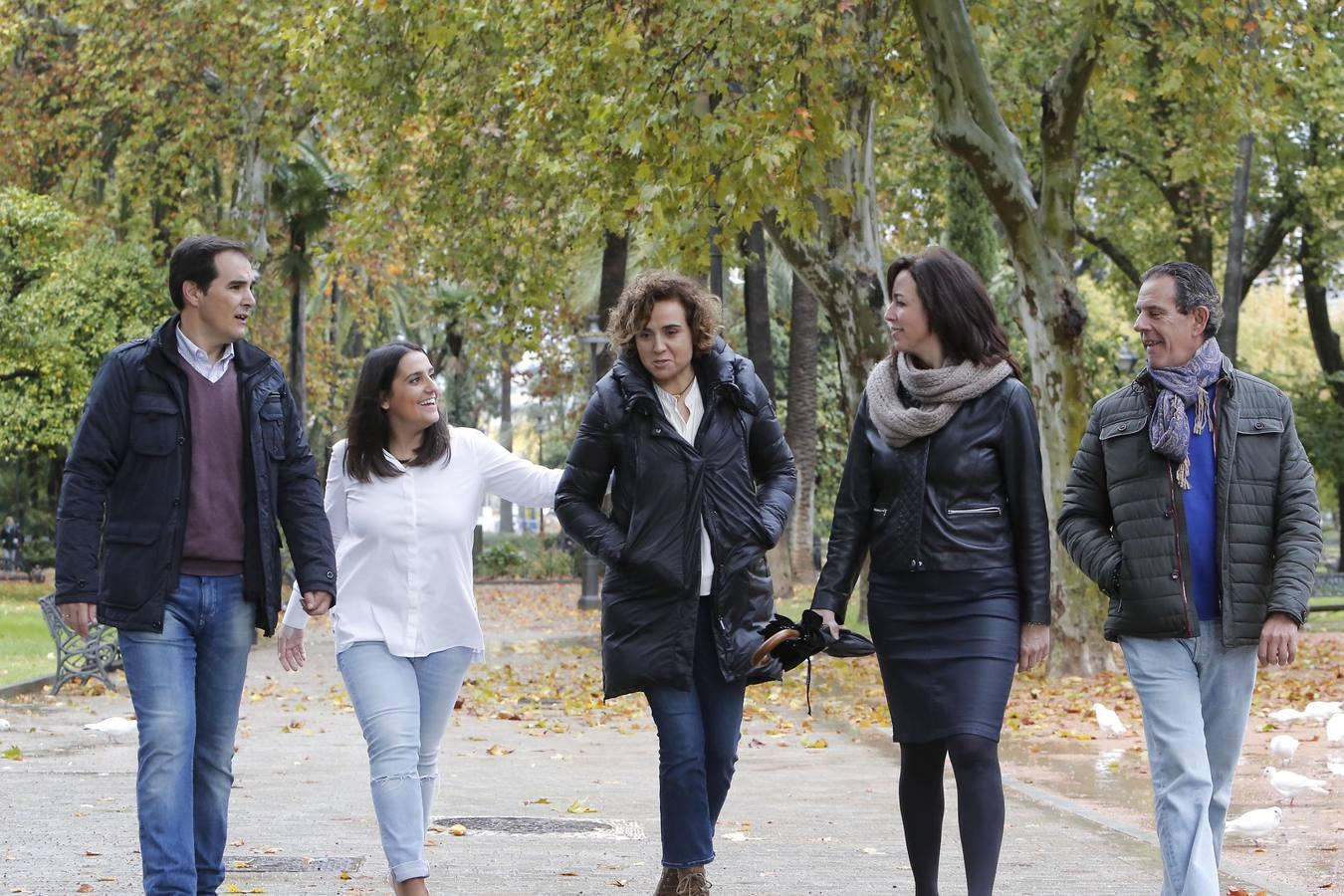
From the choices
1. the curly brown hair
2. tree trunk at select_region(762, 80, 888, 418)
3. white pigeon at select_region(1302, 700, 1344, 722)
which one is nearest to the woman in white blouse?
the curly brown hair

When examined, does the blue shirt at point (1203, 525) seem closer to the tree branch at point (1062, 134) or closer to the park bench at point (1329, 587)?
the tree branch at point (1062, 134)

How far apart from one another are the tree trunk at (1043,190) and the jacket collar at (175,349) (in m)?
10.8

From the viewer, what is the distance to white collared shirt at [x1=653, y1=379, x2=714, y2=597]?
6.07 metres

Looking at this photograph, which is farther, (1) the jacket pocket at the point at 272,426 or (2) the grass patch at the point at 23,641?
(2) the grass patch at the point at 23,641

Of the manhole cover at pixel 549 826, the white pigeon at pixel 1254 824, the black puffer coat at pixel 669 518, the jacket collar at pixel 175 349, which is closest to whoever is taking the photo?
the jacket collar at pixel 175 349

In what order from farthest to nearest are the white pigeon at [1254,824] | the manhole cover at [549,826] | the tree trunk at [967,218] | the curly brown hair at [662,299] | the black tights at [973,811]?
the tree trunk at [967,218] → the manhole cover at [549,826] → the white pigeon at [1254,824] → the curly brown hair at [662,299] → the black tights at [973,811]

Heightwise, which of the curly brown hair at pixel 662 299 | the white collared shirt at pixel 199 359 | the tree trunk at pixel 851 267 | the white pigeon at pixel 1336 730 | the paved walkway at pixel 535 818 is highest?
the tree trunk at pixel 851 267

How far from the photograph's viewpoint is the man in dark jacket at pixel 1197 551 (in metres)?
5.42

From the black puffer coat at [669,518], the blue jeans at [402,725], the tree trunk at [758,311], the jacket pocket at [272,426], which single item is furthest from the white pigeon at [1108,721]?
the tree trunk at [758,311]

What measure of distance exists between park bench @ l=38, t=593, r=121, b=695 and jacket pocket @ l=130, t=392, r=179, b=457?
11.2 metres

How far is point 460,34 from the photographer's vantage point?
1917 centimetres

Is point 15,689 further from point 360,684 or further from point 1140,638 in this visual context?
point 1140,638

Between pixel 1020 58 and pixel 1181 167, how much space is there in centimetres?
847

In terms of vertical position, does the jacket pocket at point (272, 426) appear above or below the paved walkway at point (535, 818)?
above
